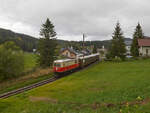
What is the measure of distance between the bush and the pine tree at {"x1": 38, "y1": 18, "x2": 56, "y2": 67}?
8.40m

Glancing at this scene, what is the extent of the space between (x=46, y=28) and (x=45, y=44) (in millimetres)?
4725

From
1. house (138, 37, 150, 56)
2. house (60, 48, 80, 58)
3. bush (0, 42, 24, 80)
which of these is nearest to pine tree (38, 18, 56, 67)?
bush (0, 42, 24, 80)

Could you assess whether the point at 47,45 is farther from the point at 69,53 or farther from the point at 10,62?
the point at 69,53

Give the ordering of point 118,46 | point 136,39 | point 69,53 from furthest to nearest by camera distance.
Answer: point 69,53, point 136,39, point 118,46

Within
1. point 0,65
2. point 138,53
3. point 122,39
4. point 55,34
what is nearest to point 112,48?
point 122,39

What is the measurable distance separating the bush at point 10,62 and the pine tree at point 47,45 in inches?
331

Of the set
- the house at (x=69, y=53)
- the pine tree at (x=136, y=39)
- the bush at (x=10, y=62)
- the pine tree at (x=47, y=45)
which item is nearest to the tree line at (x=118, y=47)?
the pine tree at (x=136, y=39)

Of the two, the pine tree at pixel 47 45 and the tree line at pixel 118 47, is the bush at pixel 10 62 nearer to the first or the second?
the pine tree at pixel 47 45

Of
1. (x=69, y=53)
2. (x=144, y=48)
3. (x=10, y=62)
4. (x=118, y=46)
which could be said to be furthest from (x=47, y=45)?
(x=69, y=53)

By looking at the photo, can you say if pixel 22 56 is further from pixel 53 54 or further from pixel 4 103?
pixel 4 103

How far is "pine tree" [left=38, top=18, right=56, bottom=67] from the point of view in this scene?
117 ft

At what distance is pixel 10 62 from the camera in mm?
25359

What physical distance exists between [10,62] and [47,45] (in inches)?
498

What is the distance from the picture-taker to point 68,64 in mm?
27844
